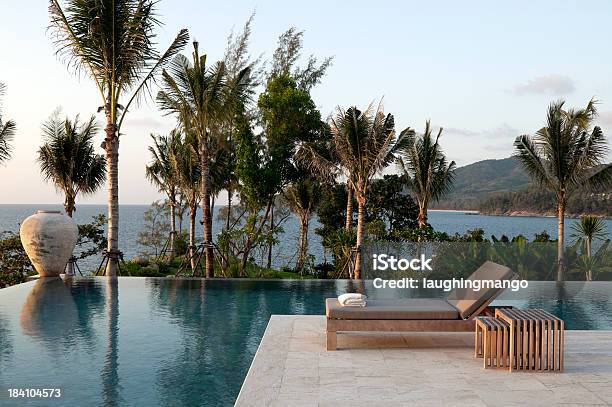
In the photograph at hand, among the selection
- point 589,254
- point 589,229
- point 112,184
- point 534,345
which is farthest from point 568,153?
point 112,184

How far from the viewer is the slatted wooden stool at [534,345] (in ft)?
16.8

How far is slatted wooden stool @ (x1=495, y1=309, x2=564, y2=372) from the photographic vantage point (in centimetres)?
513

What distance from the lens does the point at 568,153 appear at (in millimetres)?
13461

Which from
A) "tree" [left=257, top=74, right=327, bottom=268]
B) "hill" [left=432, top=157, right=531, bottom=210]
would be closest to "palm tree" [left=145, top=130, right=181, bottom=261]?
"tree" [left=257, top=74, right=327, bottom=268]

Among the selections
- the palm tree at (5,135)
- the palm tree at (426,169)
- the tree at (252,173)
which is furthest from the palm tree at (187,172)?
the palm tree at (426,169)

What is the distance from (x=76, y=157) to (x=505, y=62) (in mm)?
11494

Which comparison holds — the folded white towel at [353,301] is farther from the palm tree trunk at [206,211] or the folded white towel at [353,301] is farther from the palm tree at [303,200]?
the palm tree at [303,200]

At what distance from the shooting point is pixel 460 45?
15.9 meters

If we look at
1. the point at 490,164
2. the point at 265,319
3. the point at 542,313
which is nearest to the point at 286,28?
the point at 265,319

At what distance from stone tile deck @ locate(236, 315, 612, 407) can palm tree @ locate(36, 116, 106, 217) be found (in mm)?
11035

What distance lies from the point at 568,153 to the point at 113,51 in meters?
9.69

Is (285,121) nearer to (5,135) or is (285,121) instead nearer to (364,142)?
(364,142)

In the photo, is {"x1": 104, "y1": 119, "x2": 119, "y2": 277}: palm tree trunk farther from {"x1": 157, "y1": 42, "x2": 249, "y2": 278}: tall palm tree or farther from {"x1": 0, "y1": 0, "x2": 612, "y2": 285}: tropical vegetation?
{"x1": 157, "y1": 42, "x2": 249, "y2": 278}: tall palm tree

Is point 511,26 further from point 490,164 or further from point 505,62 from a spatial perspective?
point 490,164
